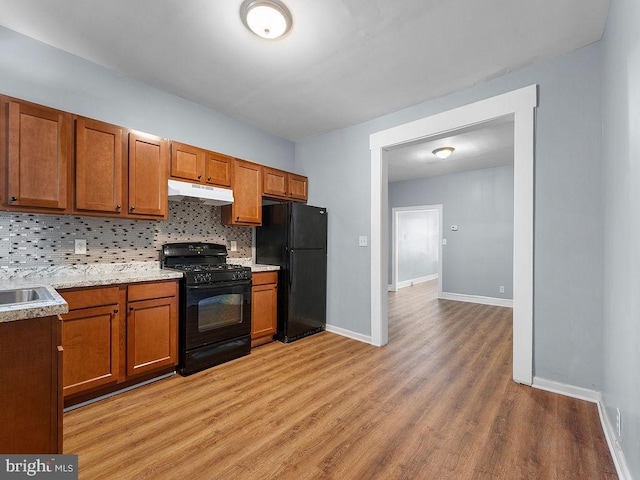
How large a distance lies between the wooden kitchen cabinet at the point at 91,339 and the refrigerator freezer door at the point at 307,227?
183 cm

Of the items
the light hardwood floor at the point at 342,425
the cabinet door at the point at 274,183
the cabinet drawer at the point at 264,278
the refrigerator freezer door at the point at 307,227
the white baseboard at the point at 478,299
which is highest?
the cabinet door at the point at 274,183

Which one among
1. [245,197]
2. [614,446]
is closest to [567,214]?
[614,446]

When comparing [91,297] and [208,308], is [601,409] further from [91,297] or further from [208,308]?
[91,297]

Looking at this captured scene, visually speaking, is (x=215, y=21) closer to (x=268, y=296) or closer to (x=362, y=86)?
(x=362, y=86)

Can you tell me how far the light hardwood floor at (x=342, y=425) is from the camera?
5.02ft

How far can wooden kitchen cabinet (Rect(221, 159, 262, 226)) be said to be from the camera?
10.6 ft

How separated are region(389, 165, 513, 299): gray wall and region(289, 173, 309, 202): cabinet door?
362 cm

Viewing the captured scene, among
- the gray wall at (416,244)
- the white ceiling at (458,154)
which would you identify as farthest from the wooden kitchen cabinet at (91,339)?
the gray wall at (416,244)

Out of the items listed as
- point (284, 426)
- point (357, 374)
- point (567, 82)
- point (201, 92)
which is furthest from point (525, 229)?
point (201, 92)

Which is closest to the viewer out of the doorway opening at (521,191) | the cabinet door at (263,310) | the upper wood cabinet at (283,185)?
the doorway opening at (521,191)

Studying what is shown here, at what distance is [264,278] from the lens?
336cm

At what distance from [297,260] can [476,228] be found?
418 cm

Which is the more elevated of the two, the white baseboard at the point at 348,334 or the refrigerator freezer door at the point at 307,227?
the refrigerator freezer door at the point at 307,227

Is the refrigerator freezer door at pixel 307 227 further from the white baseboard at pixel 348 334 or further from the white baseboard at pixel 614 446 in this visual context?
the white baseboard at pixel 614 446
